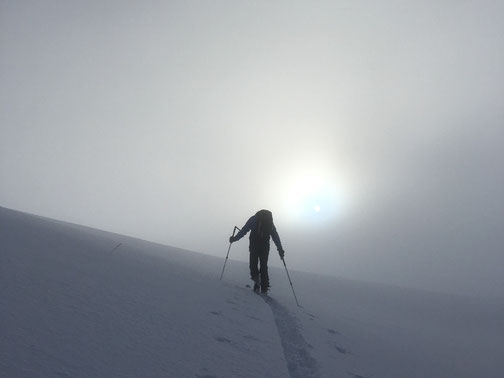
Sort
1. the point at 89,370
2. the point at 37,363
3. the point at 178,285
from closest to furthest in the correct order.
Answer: the point at 37,363
the point at 89,370
the point at 178,285

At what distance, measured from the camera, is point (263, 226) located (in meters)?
9.93

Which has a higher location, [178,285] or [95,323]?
[178,285]

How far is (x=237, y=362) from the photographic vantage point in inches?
142

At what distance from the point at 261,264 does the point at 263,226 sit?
120cm

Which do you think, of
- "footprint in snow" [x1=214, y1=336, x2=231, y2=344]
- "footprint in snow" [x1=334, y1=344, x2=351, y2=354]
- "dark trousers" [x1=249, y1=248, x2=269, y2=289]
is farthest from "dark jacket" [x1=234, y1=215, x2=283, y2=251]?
"footprint in snow" [x1=214, y1=336, x2=231, y2=344]

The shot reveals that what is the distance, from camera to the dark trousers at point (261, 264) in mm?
9531

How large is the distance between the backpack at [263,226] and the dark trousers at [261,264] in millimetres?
432

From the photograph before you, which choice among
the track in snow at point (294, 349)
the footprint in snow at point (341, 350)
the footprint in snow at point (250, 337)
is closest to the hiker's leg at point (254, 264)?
the track in snow at point (294, 349)

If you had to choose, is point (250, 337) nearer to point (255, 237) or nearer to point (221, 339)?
point (221, 339)

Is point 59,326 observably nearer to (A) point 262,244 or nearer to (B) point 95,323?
(B) point 95,323

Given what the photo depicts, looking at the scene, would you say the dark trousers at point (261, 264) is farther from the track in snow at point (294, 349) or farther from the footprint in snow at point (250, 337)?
the footprint in snow at point (250, 337)

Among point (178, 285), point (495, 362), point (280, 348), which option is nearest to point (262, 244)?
point (178, 285)

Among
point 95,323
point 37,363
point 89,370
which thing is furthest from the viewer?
point 95,323

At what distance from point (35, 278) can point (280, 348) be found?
347 centimetres
